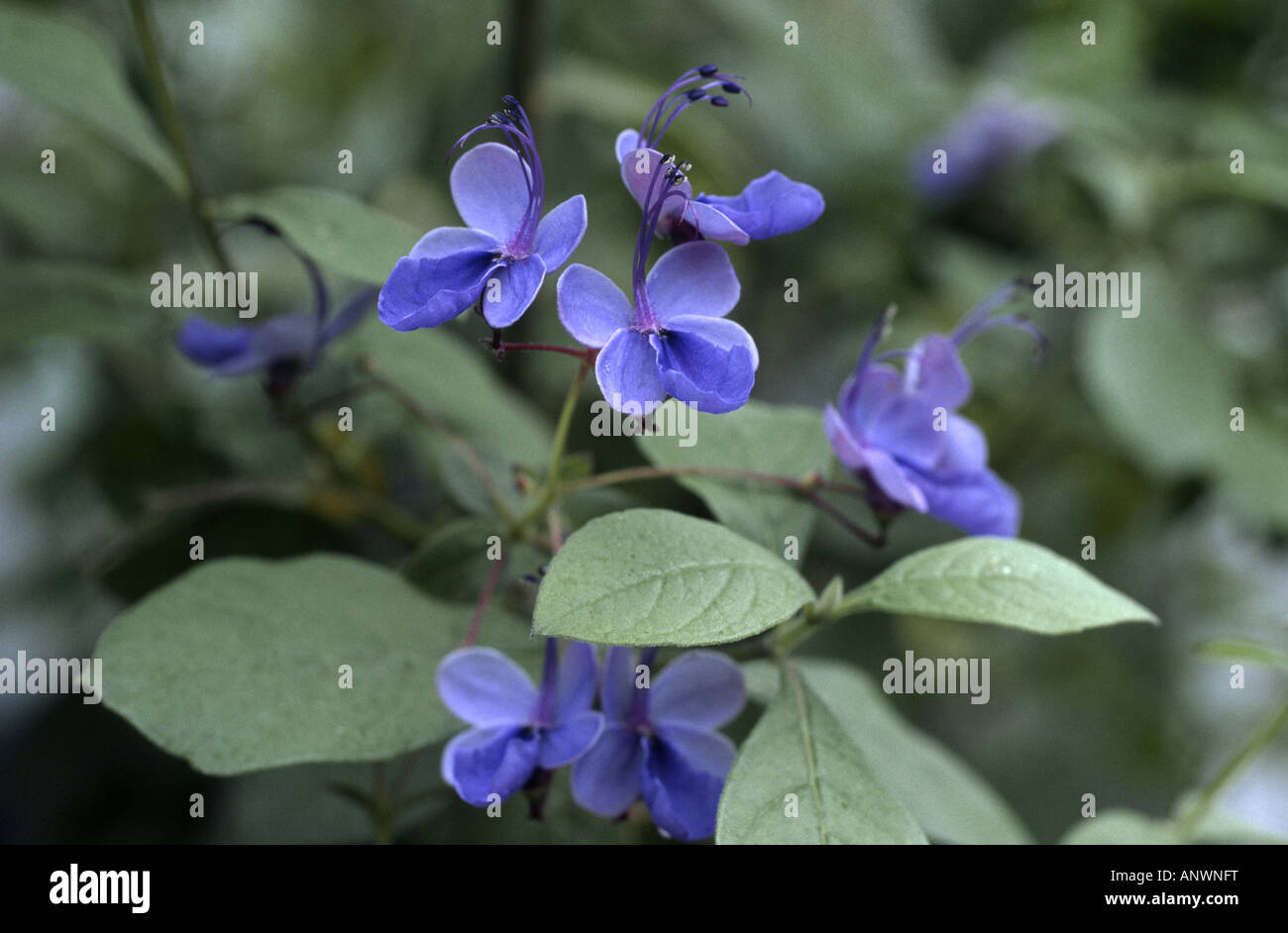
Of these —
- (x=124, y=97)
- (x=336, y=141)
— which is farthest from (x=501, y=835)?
(x=336, y=141)

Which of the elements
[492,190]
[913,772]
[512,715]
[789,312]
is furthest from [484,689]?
[789,312]

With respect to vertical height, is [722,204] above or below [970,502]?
above

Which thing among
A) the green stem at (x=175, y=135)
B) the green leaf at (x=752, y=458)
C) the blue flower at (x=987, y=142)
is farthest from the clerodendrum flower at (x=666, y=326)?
the blue flower at (x=987, y=142)

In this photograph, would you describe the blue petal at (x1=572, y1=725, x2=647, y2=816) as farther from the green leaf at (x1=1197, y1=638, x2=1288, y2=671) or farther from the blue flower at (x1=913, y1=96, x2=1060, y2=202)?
the blue flower at (x1=913, y1=96, x2=1060, y2=202)

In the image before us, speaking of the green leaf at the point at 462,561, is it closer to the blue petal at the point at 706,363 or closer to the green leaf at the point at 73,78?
the blue petal at the point at 706,363

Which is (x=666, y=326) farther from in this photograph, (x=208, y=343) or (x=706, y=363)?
(x=208, y=343)
